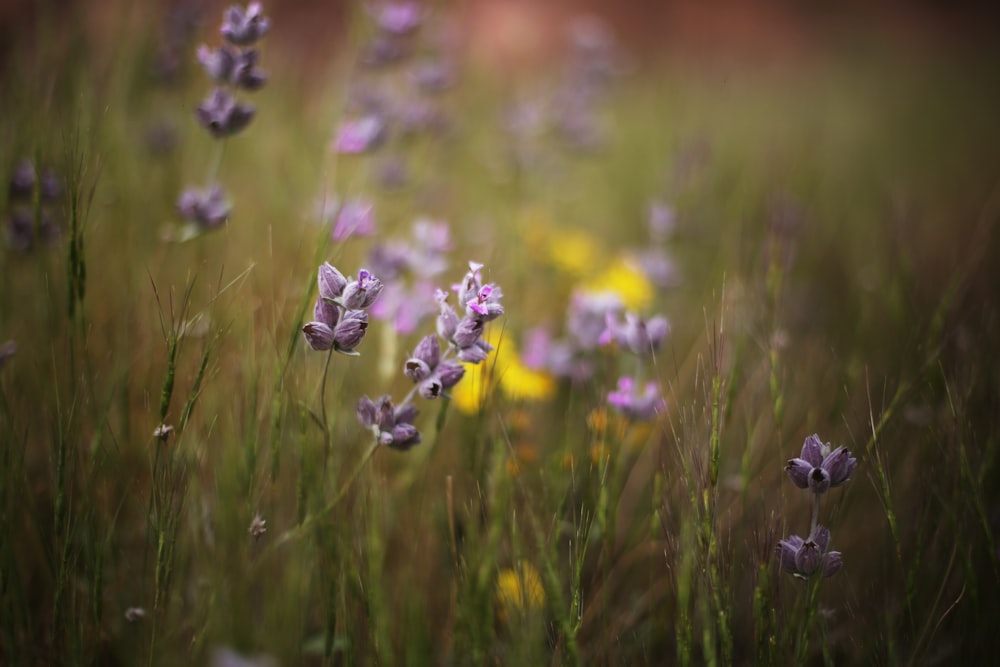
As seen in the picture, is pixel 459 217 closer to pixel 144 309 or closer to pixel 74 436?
pixel 144 309

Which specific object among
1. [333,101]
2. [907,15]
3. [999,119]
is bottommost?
[333,101]

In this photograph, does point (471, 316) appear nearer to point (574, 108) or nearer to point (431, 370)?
point (431, 370)

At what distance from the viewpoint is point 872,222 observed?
3.13m

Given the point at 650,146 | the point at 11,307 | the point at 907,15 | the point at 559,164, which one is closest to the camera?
the point at 11,307

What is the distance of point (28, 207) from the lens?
5.14ft

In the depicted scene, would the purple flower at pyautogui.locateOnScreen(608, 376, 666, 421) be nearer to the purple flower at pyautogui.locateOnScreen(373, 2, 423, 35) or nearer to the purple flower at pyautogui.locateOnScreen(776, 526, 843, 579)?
the purple flower at pyautogui.locateOnScreen(776, 526, 843, 579)

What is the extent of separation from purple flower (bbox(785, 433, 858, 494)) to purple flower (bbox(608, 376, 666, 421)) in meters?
0.36

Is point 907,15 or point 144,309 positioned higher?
point 907,15

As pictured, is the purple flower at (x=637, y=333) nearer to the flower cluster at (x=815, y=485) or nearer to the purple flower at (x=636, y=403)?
the purple flower at (x=636, y=403)

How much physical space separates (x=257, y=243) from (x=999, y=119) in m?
5.74

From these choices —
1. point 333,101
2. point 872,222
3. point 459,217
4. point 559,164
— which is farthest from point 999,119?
point 333,101

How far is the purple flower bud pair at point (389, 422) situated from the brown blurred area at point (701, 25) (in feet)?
12.4

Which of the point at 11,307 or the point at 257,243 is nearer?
the point at 11,307

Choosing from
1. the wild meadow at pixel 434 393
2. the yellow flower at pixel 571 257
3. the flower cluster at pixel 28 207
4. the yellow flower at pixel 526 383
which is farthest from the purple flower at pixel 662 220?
the flower cluster at pixel 28 207
